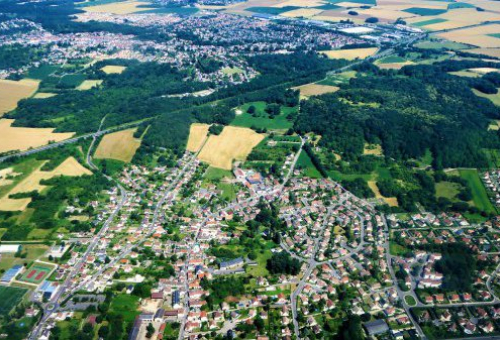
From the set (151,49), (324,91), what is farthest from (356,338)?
(151,49)

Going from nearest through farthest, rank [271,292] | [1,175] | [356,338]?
1. [356,338]
2. [271,292]
3. [1,175]

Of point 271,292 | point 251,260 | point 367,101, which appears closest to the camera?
point 271,292

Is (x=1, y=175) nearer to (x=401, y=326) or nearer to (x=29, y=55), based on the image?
(x=401, y=326)

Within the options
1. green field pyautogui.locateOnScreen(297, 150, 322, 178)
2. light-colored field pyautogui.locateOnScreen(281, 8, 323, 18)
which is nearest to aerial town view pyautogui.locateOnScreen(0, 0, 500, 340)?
green field pyautogui.locateOnScreen(297, 150, 322, 178)

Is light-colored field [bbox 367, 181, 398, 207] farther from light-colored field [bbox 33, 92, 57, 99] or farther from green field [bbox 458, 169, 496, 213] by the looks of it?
light-colored field [bbox 33, 92, 57, 99]

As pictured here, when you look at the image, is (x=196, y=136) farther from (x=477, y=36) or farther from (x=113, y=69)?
(x=477, y=36)

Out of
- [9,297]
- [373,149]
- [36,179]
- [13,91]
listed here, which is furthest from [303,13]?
[9,297]

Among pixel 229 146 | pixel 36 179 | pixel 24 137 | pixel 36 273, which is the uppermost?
pixel 36 273

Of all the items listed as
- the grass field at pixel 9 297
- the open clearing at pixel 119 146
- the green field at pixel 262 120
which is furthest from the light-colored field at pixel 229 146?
the grass field at pixel 9 297
